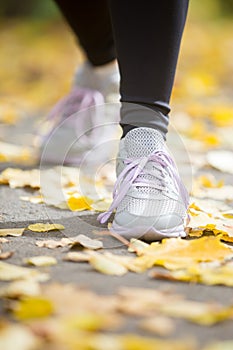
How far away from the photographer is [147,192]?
154 centimetres

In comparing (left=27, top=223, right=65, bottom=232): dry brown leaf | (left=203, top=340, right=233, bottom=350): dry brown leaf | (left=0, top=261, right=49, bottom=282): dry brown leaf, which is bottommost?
(left=27, top=223, right=65, bottom=232): dry brown leaf

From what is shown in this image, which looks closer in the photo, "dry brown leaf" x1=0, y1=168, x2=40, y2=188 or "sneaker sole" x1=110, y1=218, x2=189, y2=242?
"sneaker sole" x1=110, y1=218, x2=189, y2=242

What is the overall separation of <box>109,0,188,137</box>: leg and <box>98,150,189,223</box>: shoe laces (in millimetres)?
92

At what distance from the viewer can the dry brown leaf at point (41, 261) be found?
4.36 feet

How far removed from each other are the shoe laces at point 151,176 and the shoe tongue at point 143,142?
0.01 metres

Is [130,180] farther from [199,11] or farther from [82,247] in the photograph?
[199,11]

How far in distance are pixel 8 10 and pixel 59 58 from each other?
1487mm

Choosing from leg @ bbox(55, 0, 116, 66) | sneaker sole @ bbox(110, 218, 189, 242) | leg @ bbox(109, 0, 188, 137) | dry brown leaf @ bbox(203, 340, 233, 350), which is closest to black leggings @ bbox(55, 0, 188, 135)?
leg @ bbox(109, 0, 188, 137)

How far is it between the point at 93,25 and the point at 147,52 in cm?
68

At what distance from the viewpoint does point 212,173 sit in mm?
2311

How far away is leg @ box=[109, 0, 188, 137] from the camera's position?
1.55 meters

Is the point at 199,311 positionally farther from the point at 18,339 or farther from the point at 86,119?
the point at 86,119

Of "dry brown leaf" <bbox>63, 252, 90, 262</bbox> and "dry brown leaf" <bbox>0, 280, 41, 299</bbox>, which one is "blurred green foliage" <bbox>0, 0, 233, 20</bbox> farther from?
"dry brown leaf" <bbox>0, 280, 41, 299</bbox>

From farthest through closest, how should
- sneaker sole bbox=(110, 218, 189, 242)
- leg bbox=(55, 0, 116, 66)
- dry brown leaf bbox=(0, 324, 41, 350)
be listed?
leg bbox=(55, 0, 116, 66) < sneaker sole bbox=(110, 218, 189, 242) < dry brown leaf bbox=(0, 324, 41, 350)
